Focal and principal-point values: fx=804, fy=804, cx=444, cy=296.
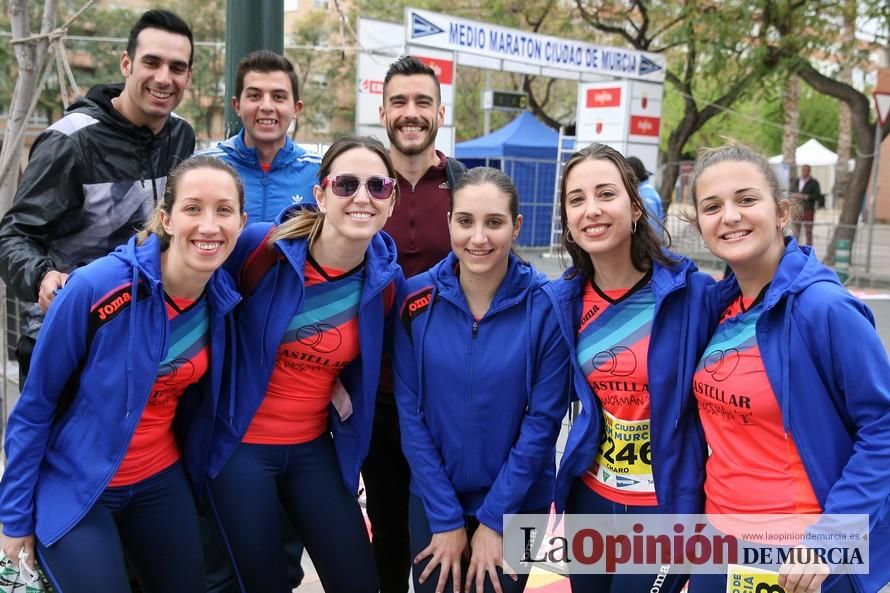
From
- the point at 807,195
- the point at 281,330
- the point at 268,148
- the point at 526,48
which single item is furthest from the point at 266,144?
the point at 807,195

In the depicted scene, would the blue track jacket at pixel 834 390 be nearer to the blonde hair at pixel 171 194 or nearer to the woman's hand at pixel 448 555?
the woman's hand at pixel 448 555

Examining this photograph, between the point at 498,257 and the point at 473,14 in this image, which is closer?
the point at 498,257

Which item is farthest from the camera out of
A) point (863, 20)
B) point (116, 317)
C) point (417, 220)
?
point (863, 20)

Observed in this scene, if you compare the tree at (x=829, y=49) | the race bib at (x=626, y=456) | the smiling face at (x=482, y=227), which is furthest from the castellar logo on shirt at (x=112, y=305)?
the tree at (x=829, y=49)

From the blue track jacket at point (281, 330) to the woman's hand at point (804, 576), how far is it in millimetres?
1591

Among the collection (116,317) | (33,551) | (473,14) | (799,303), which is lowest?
(33,551)

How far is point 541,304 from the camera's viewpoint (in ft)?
9.83

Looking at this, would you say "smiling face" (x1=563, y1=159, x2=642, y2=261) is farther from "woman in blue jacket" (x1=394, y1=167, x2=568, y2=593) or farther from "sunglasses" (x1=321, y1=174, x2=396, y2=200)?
"sunglasses" (x1=321, y1=174, x2=396, y2=200)

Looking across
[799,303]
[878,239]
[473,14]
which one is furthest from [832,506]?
[473,14]

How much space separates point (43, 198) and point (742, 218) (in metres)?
2.78

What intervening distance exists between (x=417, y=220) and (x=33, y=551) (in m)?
2.06

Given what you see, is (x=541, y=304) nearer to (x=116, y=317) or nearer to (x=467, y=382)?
(x=467, y=382)

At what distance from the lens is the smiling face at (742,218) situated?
2.54 meters

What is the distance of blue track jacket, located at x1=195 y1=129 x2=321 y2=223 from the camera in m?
3.97
